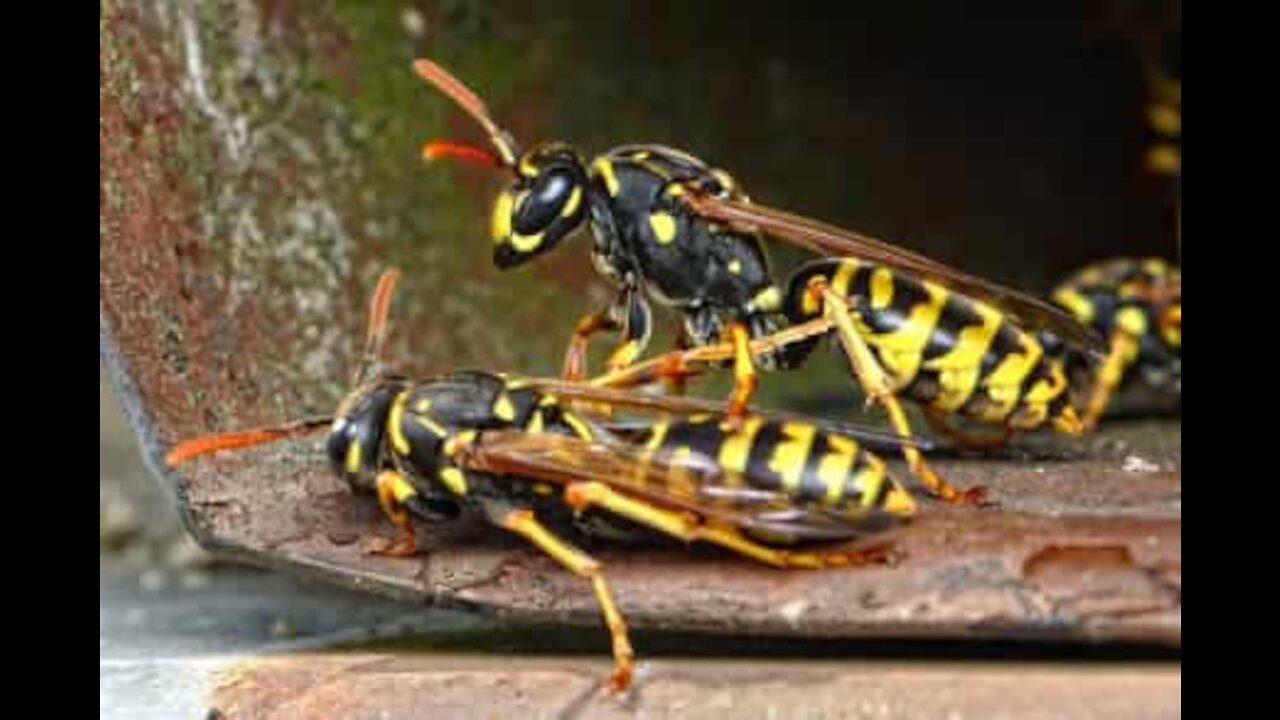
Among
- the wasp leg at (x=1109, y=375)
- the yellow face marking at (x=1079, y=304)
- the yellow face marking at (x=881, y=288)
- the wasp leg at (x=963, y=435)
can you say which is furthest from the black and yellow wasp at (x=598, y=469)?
the yellow face marking at (x=1079, y=304)

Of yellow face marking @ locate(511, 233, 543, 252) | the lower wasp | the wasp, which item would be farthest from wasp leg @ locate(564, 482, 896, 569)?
the wasp

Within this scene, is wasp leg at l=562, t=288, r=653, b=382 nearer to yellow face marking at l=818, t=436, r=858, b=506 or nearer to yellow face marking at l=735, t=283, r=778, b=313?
yellow face marking at l=735, t=283, r=778, b=313

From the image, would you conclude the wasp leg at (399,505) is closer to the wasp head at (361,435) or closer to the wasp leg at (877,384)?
the wasp head at (361,435)

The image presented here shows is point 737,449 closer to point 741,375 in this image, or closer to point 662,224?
point 741,375

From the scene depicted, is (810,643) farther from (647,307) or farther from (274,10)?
(274,10)

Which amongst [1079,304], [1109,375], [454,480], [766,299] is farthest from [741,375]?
[1079,304]
